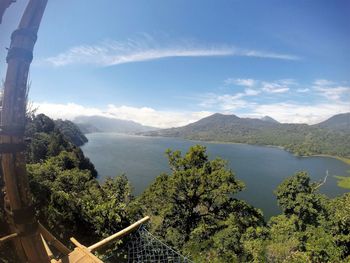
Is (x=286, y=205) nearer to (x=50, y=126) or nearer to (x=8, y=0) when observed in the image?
(x=8, y=0)

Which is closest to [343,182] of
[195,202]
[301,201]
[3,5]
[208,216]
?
[301,201]

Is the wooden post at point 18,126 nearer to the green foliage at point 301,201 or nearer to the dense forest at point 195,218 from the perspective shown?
the dense forest at point 195,218

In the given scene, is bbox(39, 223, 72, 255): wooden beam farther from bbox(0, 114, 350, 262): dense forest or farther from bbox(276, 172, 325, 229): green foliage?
bbox(276, 172, 325, 229): green foliage

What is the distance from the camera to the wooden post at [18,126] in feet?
3.37

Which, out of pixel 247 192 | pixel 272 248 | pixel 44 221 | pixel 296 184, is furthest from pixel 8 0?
pixel 247 192

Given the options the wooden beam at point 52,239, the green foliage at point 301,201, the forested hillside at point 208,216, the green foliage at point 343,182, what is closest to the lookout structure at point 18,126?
the wooden beam at point 52,239

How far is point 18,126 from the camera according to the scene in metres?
1.06

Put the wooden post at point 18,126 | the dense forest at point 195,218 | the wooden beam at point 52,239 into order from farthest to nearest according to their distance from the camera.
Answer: the dense forest at point 195,218 → the wooden beam at point 52,239 → the wooden post at point 18,126

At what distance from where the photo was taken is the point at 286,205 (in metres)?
17.0

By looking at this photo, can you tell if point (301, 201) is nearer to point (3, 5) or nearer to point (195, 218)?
point (195, 218)

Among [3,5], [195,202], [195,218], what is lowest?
[195,218]

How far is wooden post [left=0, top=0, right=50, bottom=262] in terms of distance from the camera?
3.37 ft

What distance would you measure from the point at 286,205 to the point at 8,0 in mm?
18862

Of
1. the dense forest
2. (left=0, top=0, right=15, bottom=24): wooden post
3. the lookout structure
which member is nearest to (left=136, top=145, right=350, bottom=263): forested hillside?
the dense forest
